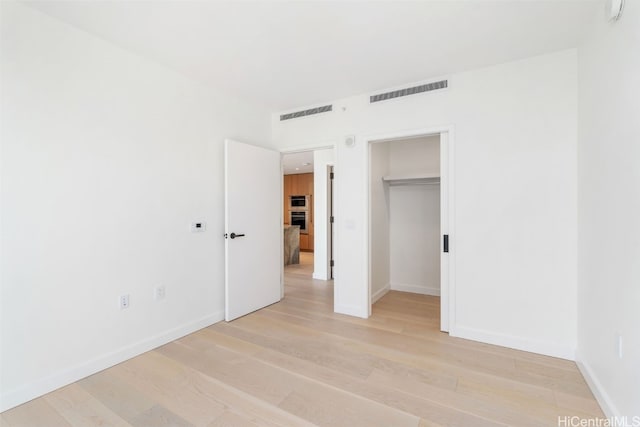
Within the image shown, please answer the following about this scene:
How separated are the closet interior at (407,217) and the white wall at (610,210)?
1.93m

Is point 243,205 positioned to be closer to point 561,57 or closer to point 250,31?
point 250,31

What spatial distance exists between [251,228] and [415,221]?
8.10 ft

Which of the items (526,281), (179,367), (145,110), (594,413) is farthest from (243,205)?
(594,413)

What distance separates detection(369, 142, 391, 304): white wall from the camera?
3.77m

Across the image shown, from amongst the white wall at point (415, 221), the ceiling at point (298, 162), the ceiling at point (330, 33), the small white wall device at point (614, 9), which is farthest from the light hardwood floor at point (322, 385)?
the ceiling at point (298, 162)

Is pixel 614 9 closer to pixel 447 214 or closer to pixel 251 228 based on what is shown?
pixel 447 214

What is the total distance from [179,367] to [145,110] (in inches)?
87.9

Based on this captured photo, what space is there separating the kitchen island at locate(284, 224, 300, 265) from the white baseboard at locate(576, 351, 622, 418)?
197 inches

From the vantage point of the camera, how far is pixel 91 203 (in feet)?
7.09

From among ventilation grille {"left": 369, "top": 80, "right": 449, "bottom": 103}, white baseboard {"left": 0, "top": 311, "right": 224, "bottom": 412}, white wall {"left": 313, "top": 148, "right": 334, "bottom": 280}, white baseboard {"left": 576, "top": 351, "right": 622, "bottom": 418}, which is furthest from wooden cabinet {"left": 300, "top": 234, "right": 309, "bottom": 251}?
white baseboard {"left": 576, "top": 351, "right": 622, "bottom": 418}

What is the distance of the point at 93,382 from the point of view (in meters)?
2.05

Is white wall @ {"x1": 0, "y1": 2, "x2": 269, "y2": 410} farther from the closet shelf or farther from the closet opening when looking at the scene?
the closet shelf

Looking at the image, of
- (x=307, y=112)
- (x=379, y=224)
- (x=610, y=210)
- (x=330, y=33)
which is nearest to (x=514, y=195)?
(x=610, y=210)

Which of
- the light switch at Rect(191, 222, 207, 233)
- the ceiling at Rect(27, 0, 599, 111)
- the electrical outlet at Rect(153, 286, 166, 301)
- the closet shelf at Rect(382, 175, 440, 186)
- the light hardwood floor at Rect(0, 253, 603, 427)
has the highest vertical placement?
the ceiling at Rect(27, 0, 599, 111)
